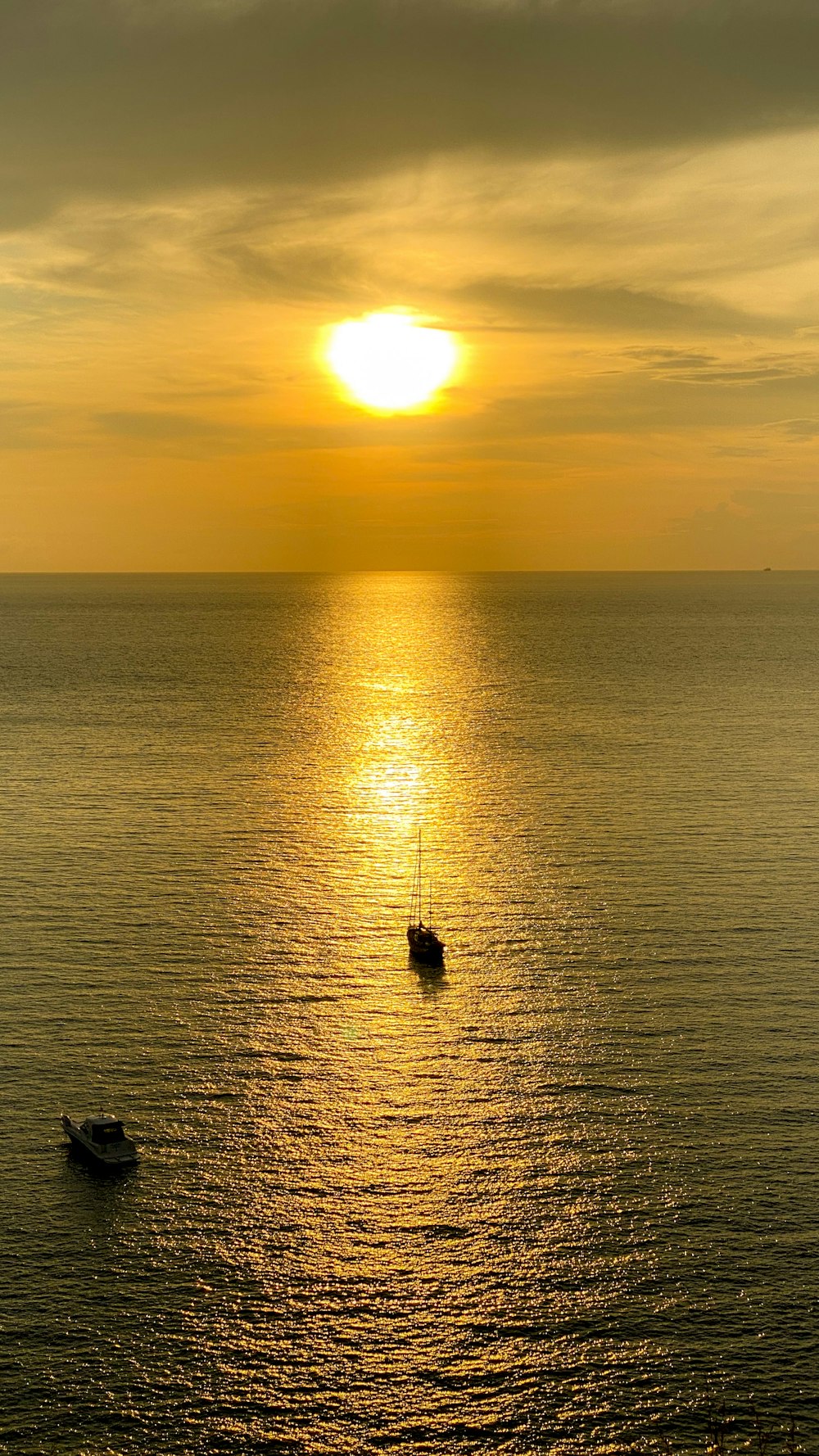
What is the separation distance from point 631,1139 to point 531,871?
56.2 metres

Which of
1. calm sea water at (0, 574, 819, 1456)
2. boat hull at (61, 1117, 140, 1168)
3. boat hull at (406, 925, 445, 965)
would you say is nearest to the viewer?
calm sea water at (0, 574, 819, 1456)

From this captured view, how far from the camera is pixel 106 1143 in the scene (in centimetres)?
6938

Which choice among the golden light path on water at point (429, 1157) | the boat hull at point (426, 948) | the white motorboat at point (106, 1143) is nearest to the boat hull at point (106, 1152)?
the white motorboat at point (106, 1143)

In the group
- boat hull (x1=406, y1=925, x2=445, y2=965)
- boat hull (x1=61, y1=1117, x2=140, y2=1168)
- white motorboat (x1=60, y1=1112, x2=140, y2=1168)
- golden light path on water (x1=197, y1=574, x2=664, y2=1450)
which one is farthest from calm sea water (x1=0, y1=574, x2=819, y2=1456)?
boat hull (x1=406, y1=925, x2=445, y2=965)

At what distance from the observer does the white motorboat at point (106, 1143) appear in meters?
69.0

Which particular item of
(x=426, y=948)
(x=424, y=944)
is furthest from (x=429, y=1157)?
(x=424, y=944)

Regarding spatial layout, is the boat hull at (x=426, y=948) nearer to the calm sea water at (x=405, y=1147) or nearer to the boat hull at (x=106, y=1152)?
the calm sea water at (x=405, y=1147)

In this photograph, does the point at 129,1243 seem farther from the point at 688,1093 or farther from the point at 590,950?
the point at 590,950

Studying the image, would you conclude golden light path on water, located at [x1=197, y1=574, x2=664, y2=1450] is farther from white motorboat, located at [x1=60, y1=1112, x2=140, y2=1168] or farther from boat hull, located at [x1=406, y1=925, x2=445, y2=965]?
white motorboat, located at [x1=60, y1=1112, x2=140, y2=1168]

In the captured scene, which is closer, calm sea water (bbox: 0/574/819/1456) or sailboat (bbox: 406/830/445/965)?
calm sea water (bbox: 0/574/819/1456)

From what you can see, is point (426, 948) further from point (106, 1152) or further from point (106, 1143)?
point (106, 1152)

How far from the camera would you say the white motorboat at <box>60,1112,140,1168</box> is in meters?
69.0

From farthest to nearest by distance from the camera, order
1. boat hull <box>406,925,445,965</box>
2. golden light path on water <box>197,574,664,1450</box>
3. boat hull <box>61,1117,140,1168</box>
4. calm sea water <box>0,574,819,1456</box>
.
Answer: boat hull <box>406,925,445,965</box> < boat hull <box>61,1117,140,1168</box> < golden light path on water <box>197,574,664,1450</box> < calm sea water <box>0,574,819,1456</box>

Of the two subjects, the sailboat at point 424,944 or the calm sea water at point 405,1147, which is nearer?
the calm sea water at point 405,1147
